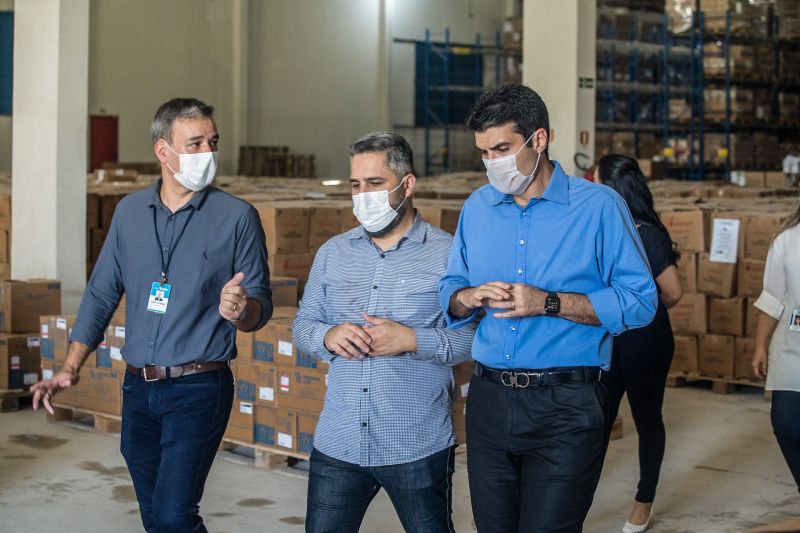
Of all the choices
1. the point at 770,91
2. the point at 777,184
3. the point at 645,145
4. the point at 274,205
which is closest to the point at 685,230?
the point at 274,205

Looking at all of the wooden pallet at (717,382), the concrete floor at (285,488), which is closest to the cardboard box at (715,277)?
the wooden pallet at (717,382)

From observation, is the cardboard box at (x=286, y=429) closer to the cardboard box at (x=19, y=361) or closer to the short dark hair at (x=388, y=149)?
the cardboard box at (x=19, y=361)

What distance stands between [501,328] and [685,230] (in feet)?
20.3

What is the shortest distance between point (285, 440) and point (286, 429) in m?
0.07

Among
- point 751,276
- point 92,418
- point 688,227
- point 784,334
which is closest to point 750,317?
point 751,276

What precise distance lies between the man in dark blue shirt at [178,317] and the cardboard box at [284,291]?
3286mm

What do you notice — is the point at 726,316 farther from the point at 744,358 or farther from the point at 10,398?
the point at 10,398

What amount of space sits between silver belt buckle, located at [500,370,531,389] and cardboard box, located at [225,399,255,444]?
3.54 meters

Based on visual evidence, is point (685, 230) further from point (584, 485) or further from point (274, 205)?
point (584, 485)

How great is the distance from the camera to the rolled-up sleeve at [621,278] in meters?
3.16

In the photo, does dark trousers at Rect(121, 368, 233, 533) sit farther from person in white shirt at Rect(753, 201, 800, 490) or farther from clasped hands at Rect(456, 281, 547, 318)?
person in white shirt at Rect(753, 201, 800, 490)

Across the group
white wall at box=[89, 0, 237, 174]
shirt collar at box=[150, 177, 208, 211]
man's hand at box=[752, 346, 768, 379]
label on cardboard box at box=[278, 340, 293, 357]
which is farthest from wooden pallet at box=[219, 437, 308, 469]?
white wall at box=[89, 0, 237, 174]

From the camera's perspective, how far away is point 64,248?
1052cm

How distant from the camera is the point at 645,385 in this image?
5117mm
